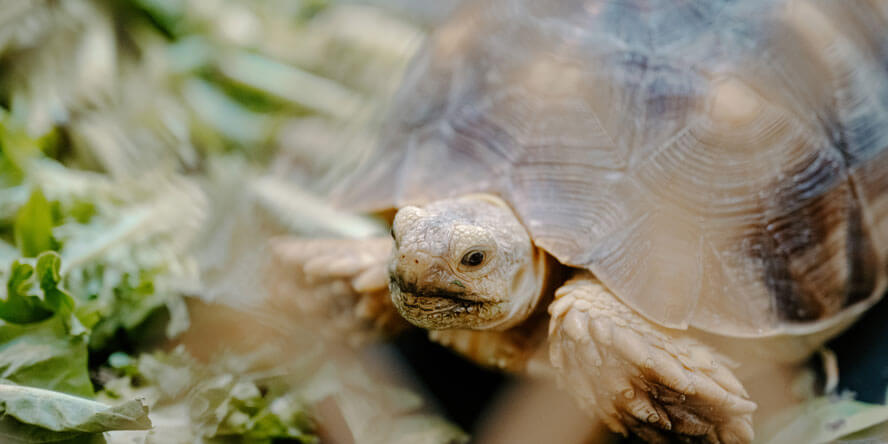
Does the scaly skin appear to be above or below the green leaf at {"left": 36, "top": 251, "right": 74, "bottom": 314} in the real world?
above

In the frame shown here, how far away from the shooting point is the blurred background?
1.68 metres

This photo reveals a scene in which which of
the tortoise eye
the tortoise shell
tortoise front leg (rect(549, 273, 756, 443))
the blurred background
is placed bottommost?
the blurred background

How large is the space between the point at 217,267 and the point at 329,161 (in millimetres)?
681

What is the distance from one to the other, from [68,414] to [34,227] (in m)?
0.73

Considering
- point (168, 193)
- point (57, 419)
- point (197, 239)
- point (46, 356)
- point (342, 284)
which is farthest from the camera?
point (168, 193)

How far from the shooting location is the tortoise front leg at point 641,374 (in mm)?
1485

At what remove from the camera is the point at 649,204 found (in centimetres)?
166

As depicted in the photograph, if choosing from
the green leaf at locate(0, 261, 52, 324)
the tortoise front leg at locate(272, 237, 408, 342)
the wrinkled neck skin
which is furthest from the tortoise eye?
the green leaf at locate(0, 261, 52, 324)

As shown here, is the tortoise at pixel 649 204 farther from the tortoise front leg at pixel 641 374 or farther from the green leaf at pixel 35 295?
the green leaf at pixel 35 295

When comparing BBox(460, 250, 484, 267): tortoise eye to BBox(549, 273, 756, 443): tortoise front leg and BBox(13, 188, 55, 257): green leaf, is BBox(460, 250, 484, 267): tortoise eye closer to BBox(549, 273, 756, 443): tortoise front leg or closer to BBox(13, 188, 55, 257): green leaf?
BBox(549, 273, 756, 443): tortoise front leg

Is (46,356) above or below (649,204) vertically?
below

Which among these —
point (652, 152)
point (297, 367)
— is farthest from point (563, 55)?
point (297, 367)

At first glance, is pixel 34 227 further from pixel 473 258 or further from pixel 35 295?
pixel 473 258

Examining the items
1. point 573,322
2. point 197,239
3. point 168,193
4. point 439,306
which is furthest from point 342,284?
point 168,193
